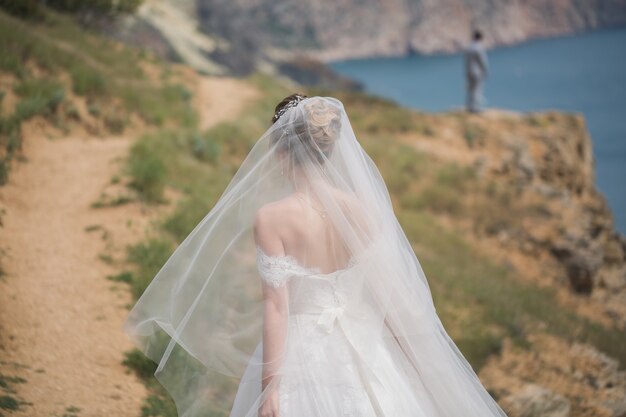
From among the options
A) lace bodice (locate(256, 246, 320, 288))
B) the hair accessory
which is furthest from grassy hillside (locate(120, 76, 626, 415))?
the hair accessory

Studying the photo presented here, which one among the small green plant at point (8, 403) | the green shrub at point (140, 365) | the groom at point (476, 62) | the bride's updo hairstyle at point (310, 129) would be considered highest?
the groom at point (476, 62)

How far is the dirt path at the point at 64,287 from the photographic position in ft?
13.9

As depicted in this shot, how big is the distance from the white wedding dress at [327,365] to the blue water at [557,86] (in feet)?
66.2

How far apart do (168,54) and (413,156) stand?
23.1m

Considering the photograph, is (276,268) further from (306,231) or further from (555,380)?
(555,380)

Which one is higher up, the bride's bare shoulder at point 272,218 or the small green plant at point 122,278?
the bride's bare shoulder at point 272,218

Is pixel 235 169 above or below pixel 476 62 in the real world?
below

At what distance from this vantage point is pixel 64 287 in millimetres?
5668

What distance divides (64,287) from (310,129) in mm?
3526

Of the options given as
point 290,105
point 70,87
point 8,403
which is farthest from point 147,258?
point 70,87

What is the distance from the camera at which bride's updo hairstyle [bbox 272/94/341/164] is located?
300 centimetres

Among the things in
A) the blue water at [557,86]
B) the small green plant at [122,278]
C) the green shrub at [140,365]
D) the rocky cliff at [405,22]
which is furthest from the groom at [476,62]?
the rocky cliff at [405,22]

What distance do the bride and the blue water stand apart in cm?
1986

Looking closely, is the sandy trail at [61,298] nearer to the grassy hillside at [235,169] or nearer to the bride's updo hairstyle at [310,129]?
the grassy hillside at [235,169]
